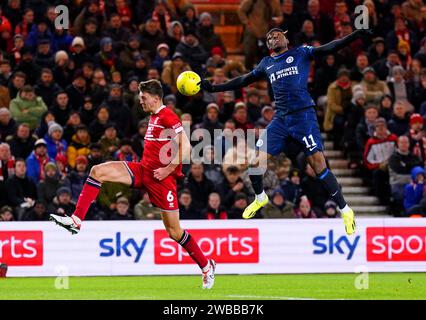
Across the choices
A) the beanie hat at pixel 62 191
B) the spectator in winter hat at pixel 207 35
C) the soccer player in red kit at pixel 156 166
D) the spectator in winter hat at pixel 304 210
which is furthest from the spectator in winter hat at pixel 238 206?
the soccer player in red kit at pixel 156 166

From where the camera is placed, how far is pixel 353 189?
24.9m

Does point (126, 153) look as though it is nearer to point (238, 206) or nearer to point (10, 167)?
point (10, 167)

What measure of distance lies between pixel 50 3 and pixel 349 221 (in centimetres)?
1196

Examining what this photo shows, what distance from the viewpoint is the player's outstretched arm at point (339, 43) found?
50.2 feet

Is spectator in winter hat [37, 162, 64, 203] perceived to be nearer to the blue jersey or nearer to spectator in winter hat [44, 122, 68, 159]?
spectator in winter hat [44, 122, 68, 159]

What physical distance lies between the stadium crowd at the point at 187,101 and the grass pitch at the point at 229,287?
259 centimetres

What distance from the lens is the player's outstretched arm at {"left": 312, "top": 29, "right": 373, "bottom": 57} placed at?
1531cm

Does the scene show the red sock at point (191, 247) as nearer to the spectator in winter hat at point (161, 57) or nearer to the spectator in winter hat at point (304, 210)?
the spectator in winter hat at point (304, 210)

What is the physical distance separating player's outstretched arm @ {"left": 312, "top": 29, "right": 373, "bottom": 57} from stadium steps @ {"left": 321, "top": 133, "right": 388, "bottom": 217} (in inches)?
343

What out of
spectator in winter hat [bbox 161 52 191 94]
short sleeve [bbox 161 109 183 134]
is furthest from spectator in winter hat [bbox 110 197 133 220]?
short sleeve [bbox 161 109 183 134]

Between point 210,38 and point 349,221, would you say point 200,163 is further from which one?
point 349,221

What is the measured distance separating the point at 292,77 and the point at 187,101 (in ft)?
28.3

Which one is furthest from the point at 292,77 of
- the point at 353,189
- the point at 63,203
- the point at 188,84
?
the point at 353,189

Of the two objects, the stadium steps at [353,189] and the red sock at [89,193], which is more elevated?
the stadium steps at [353,189]
